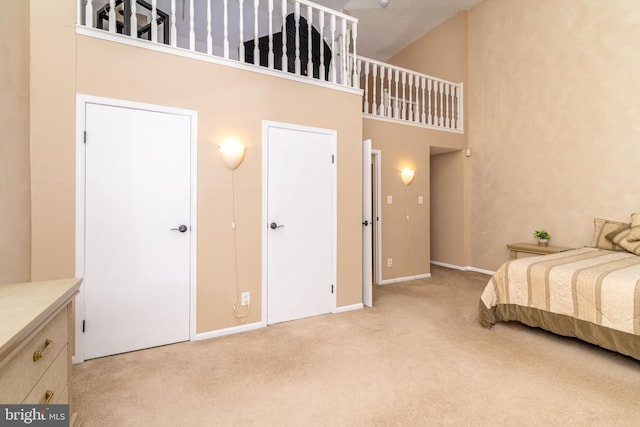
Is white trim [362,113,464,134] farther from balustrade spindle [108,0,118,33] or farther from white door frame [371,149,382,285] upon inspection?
balustrade spindle [108,0,118,33]

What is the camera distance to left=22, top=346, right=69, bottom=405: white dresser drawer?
3.64 feet

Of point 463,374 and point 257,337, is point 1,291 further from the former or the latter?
point 463,374

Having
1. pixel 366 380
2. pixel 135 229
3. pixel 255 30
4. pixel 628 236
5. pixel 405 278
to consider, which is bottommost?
pixel 366 380

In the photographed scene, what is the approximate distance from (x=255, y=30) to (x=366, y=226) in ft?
7.41

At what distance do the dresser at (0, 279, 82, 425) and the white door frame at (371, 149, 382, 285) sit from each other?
365 cm

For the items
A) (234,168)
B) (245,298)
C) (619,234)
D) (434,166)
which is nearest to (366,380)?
(245,298)

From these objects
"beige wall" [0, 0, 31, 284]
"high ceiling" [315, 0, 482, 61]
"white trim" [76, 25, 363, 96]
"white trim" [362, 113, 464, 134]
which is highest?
"high ceiling" [315, 0, 482, 61]

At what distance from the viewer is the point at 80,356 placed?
7.25ft

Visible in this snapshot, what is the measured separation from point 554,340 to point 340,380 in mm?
1914

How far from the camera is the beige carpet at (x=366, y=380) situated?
1636 millimetres

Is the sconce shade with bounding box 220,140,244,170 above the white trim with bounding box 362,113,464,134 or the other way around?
the other way around

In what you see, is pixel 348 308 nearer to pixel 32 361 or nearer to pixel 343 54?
pixel 32 361

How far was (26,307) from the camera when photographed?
112 centimetres

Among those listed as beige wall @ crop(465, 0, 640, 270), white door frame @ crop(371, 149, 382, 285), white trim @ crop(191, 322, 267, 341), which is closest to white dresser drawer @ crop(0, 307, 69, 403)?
white trim @ crop(191, 322, 267, 341)
